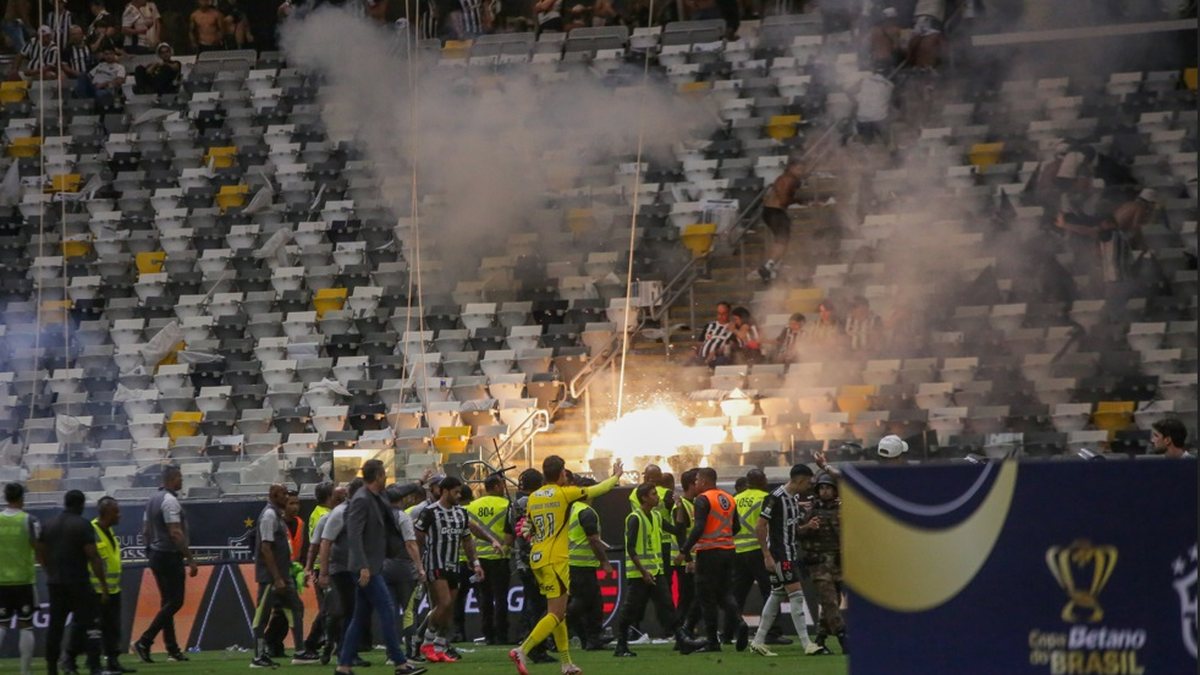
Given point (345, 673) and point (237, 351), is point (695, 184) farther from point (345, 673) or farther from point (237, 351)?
point (345, 673)

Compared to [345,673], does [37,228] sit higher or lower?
higher

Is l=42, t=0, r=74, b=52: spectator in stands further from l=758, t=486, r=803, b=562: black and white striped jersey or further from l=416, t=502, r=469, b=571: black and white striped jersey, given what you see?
l=758, t=486, r=803, b=562: black and white striped jersey

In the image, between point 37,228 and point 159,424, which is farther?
point 37,228

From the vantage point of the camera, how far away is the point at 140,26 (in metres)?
31.6

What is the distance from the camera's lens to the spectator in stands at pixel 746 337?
75.3ft

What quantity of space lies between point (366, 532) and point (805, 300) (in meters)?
11.6

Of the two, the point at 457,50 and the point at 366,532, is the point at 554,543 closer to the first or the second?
the point at 366,532

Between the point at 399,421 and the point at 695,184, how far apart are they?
5.53m

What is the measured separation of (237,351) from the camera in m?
25.8

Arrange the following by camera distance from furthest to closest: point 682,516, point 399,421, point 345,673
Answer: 1. point 399,421
2. point 682,516
3. point 345,673

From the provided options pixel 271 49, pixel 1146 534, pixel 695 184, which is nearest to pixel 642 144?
pixel 695 184

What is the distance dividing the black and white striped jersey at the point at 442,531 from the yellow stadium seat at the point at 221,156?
534 inches

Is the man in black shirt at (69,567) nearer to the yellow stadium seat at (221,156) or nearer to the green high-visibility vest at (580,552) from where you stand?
the green high-visibility vest at (580,552)

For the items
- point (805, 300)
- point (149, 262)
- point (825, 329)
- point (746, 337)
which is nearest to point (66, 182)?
point (149, 262)
